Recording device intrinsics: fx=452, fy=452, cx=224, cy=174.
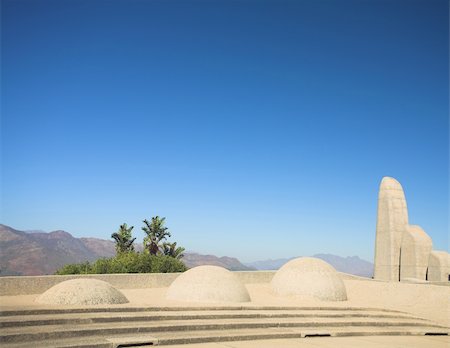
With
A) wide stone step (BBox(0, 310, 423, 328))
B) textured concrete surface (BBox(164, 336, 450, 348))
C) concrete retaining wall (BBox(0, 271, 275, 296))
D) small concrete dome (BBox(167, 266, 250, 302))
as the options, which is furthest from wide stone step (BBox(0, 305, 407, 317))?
concrete retaining wall (BBox(0, 271, 275, 296))

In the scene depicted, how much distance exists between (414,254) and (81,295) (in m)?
25.3

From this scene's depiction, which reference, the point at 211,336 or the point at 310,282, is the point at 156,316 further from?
the point at 310,282

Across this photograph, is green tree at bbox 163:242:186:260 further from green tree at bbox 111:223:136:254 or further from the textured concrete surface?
the textured concrete surface

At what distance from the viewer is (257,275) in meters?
28.8

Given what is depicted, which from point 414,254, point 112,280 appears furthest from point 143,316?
point 414,254

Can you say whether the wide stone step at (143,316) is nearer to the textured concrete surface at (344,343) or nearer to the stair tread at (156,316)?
the stair tread at (156,316)

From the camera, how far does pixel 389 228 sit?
3353 centimetres

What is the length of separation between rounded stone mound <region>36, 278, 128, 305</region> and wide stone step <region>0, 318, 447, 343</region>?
2.13 m

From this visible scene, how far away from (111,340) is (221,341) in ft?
10.9

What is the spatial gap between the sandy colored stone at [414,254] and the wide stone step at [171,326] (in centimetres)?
1486

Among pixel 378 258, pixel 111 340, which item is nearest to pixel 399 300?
pixel 378 258

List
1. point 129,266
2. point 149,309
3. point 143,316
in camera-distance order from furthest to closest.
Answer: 1. point 129,266
2. point 149,309
3. point 143,316

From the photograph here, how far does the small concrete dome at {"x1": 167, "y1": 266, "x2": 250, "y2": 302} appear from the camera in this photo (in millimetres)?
18250

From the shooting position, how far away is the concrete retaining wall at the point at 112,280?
1825 cm
